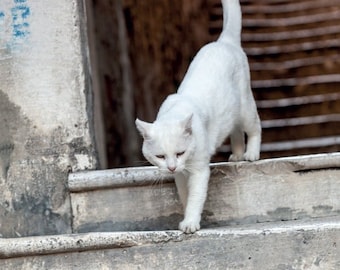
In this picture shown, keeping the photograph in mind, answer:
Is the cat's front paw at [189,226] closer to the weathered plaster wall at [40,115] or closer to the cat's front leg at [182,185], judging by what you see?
the cat's front leg at [182,185]

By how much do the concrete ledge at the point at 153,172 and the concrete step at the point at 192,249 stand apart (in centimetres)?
29

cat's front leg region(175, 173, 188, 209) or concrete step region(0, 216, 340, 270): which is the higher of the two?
cat's front leg region(175, 173, 188, 209)

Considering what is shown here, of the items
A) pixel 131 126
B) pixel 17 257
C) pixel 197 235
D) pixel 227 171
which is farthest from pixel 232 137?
pixel 131 126

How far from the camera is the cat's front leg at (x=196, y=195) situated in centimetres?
367

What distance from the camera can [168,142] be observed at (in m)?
3.45

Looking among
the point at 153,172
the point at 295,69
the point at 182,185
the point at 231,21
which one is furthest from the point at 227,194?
the point at 295,69

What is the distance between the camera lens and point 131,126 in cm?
614

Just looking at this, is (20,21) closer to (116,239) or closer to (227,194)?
(116,239)

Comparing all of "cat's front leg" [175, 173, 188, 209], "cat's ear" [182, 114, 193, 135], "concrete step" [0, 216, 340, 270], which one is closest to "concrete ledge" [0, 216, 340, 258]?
"concrete step" [0, 216, 340, 270]

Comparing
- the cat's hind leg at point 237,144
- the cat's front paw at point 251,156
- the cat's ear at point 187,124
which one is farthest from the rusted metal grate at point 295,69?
the cat's ear at point 187,124

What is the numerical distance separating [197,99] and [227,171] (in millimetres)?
359

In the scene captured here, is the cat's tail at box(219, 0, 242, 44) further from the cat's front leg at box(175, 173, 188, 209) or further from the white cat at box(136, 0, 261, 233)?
the cat's front leg at box(175, 173, 188, 209)

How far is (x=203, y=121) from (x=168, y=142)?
343mm

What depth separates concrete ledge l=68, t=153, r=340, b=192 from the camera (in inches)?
152
